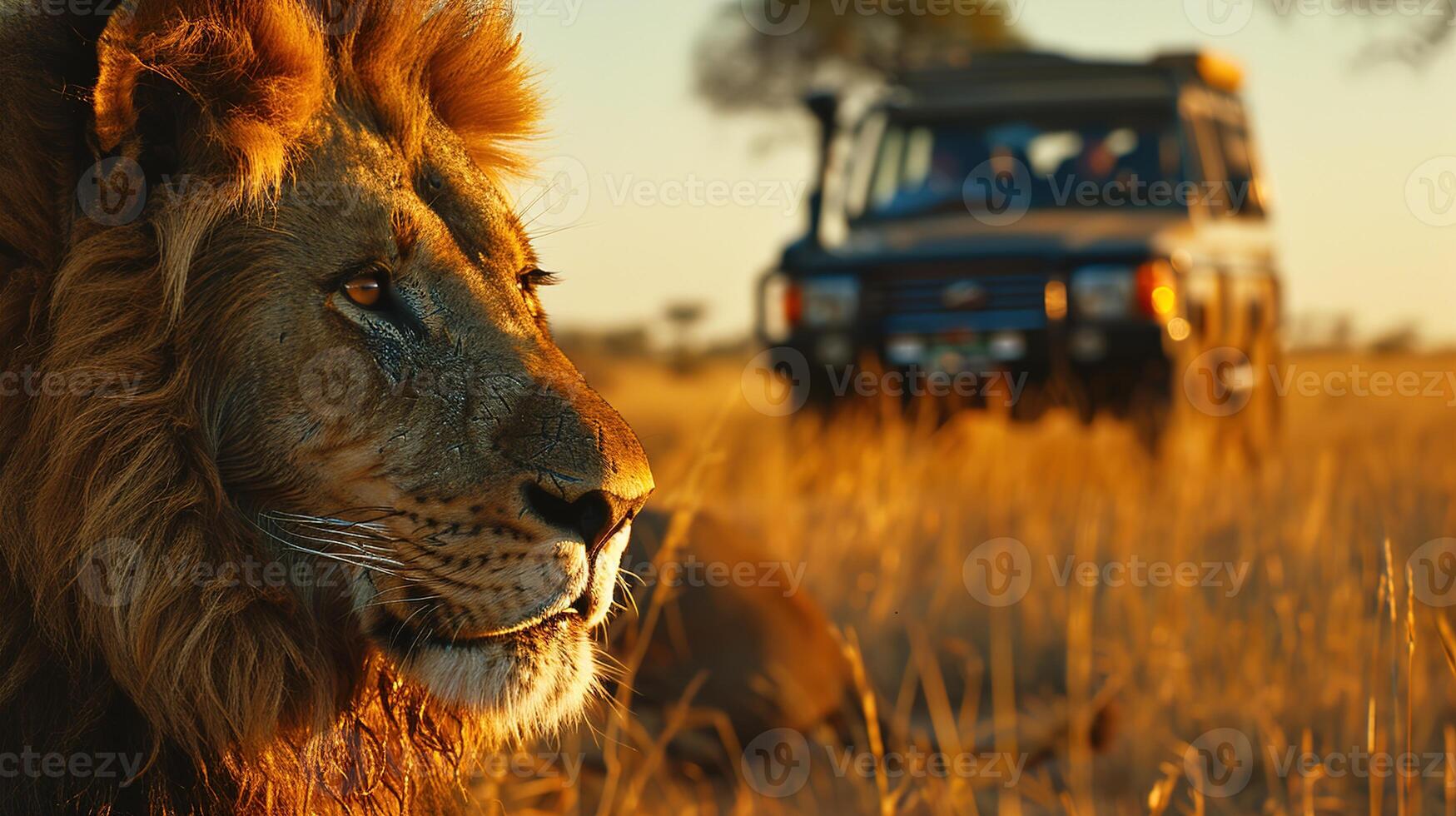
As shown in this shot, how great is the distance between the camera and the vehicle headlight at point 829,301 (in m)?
8.36

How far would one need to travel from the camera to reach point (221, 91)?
6.46ft

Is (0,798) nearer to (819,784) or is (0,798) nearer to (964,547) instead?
(819,784)

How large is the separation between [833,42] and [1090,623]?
59.1 ft

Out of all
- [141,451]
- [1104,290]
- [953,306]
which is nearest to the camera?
[141,451]

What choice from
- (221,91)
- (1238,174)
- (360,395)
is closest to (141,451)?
(360,395)

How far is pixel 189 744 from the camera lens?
1.93 meters

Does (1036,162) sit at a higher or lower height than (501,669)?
higher

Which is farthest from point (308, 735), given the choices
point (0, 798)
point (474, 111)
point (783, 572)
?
point (783, 572)

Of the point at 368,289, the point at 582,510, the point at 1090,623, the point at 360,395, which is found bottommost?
the point at 1090,623

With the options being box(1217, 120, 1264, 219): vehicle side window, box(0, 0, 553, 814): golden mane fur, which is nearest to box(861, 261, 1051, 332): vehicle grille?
box(1217, 120, 1264, 219): vehicle side window

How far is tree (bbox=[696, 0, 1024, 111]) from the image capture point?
20766mm

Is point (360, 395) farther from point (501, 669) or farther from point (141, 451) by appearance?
point (501, 669)

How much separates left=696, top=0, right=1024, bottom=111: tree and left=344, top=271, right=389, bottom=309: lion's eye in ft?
59.6

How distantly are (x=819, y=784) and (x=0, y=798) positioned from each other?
2.09 m
